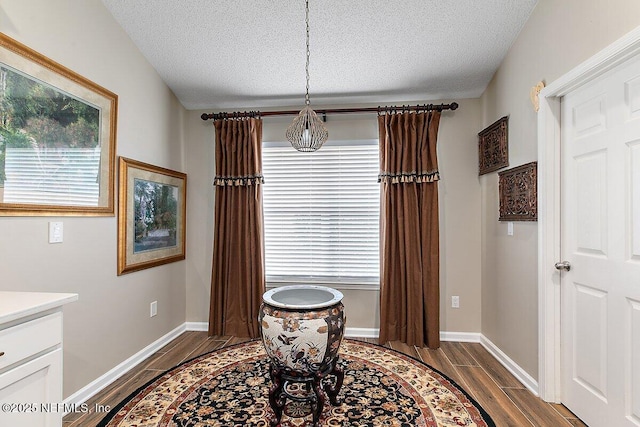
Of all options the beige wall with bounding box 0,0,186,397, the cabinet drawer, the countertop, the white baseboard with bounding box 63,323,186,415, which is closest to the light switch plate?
the beige wall with bounding box 0,0,186,397

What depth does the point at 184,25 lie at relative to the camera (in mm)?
2574

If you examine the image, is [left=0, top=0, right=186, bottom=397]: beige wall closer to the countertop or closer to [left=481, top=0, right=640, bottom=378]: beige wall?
the countertop

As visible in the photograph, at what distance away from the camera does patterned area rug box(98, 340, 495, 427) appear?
6.33ft

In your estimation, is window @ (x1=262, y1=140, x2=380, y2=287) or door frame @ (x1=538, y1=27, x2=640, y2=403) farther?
window @ (x1=262, y1=140, x2=380, y2=287)

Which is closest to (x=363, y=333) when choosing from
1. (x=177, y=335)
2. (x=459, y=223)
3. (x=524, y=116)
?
(x=459, y=223)

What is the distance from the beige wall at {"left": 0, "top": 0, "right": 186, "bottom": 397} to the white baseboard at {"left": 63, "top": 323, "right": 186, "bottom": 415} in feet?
0.13

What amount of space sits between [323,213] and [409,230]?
95cm

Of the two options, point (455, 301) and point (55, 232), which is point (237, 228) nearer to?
point (55, 232)

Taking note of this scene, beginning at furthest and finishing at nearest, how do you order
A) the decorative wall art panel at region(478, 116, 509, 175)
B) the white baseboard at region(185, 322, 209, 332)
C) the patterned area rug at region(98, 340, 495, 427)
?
the white baseboard at region(185, 322, 209, 332), the decorative wall art panel at region(478, 116, 509, 175), the patterned area rug at region(98, 340, 495, 427)

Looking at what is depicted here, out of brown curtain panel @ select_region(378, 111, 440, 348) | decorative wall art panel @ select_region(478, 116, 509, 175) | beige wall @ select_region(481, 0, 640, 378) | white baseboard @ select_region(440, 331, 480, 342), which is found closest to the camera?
beige wall @ select_region(481, 0, 640, 378)

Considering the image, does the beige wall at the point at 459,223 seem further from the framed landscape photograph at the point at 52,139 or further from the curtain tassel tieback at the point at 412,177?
the framed landscape photograph at the point at 52,139

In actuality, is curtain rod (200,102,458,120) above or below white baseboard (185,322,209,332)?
above

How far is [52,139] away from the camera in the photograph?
6.48 feet

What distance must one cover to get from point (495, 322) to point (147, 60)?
159 inches
